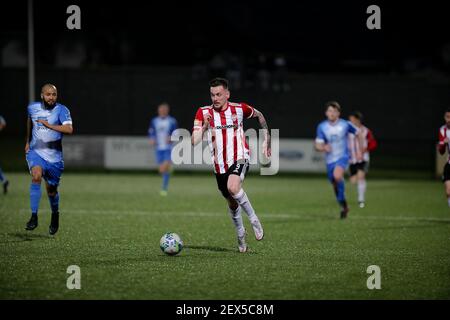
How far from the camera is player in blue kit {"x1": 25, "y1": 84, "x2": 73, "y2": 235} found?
11397mm

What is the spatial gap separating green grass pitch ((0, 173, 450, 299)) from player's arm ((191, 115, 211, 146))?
153 centimetres

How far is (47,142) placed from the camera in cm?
1159

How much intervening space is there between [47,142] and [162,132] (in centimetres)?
973

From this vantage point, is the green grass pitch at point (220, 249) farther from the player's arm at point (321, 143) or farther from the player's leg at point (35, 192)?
the player's arm at point (321, 143)

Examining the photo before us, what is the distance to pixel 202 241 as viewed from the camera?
1148 cm

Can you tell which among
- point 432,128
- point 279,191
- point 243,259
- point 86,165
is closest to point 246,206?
point 243,259

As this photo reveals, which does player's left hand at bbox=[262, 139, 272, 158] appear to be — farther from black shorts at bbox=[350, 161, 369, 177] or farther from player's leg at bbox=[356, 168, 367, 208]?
black shorts at bbox=[350, 161, 369, 177]

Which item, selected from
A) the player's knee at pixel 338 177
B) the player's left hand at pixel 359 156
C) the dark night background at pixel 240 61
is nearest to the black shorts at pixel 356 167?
the player's left hand at pixel 359 156

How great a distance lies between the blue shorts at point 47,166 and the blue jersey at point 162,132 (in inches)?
375

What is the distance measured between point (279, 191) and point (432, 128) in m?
13.6

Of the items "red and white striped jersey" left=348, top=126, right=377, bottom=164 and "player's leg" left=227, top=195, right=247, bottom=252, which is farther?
"red and white striped jersey" left=348, top=126, right=377, bottom=164

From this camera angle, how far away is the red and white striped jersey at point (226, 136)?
10070mm

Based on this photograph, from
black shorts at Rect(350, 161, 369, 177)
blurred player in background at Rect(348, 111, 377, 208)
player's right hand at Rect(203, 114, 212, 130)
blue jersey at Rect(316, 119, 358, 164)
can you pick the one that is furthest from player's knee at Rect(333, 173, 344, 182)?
player's right hand at Rect(203, 114, 212, 130)
